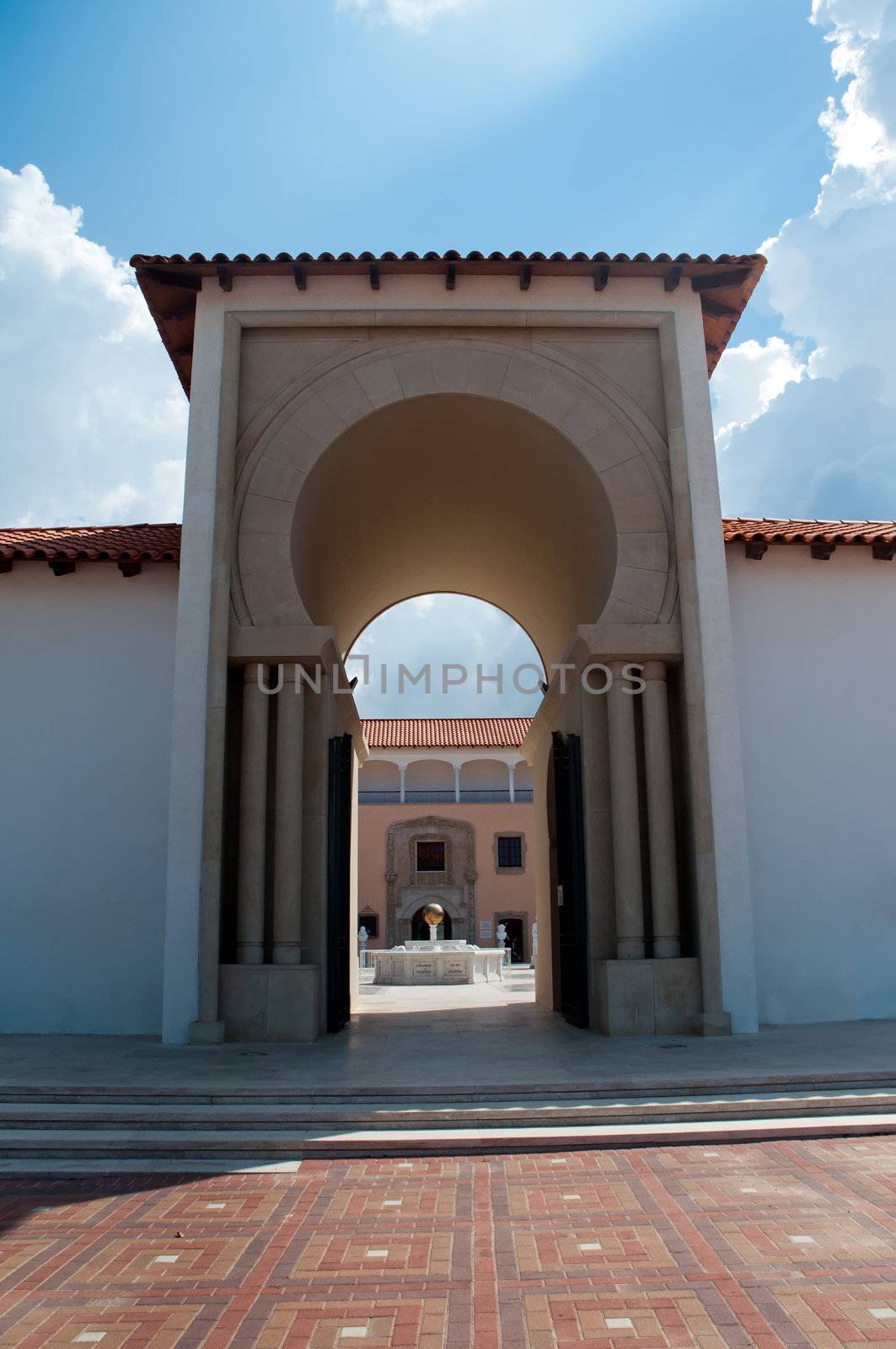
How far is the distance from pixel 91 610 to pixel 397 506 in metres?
4.11

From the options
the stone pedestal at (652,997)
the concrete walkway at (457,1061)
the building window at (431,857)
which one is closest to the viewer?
the concrete walkway at (457,1061)

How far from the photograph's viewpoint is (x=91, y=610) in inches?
473

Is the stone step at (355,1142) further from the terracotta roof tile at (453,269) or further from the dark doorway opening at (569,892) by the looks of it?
the terracotta roof tile at (453,269)

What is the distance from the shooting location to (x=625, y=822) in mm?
10594

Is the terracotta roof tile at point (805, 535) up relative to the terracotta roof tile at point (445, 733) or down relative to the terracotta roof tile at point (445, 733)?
down

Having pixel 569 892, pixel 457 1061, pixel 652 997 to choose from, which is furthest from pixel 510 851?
pixel 457 1061

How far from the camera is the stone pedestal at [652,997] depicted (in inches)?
394

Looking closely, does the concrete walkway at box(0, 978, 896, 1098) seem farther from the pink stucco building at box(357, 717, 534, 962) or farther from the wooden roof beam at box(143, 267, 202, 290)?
the pink stucco building at box(357, 717, 534, 962)

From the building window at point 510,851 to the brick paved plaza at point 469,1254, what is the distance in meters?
35.2

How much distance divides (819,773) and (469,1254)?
8127 millimetres

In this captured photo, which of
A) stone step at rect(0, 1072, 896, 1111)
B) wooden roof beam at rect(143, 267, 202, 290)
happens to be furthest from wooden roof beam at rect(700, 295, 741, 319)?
stone step at rect(0, 1072, 896, 1111)

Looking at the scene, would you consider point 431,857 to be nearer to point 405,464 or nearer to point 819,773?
point 405,464

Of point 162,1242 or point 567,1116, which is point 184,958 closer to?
point 567,1116

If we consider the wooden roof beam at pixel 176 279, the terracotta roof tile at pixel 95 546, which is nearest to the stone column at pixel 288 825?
the terracotta roof tile at pixel 95 546
